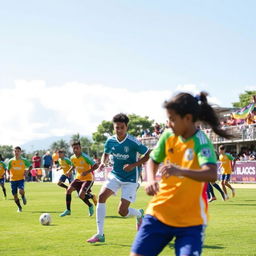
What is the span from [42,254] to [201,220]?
4.56 m

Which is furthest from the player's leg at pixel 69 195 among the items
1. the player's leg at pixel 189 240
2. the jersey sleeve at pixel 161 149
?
the player's leg at pixel 189 240

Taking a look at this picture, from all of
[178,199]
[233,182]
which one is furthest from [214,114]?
[233,182]

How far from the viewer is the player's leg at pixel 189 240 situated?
472 cm

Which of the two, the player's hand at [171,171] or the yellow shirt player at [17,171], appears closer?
the player's hand at [171,171]

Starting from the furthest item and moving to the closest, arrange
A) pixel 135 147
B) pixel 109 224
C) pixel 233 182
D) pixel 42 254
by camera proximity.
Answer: pixel 233 182
pixel 109 224
pixel 135 147
pixel 42 254

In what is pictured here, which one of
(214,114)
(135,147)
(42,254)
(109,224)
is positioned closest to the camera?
(214,114)

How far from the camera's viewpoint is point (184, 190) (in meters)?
4.93

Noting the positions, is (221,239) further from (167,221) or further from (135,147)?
(167,221)

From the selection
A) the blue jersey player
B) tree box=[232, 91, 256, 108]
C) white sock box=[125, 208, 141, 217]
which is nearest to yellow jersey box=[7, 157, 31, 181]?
white sock box=[125, 208, 141, 217]

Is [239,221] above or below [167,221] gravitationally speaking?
below

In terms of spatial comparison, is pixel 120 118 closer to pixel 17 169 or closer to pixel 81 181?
pixel 81 181

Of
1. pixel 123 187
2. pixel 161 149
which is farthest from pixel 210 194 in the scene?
pixel 161 149

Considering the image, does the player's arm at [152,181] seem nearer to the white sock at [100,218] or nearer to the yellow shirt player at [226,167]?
the white sock at [100,218]

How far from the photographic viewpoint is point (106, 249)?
9.23 metres
